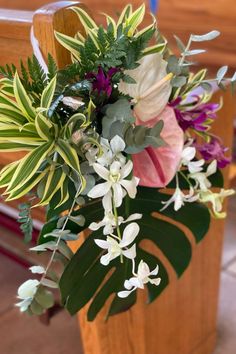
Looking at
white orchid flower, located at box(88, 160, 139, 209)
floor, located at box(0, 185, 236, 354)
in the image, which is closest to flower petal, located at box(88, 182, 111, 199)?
white orchid flower, located at box(88, 160, 139, 209)

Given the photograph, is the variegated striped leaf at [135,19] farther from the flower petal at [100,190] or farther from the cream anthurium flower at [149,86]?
the flower petal at [100,190]

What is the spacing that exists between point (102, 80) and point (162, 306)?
0.81 meters

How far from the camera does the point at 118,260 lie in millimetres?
998

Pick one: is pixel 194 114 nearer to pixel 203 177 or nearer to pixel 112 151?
pixel 203 177

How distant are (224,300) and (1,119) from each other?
1.43m

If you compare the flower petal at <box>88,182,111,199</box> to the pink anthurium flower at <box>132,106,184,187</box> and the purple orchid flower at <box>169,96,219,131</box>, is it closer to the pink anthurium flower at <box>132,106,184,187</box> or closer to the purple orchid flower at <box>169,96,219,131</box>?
the pink anthurium flower at <box>132,106,184,187</box>

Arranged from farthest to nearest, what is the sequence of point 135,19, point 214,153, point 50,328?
point 50,328 < point 214,153 < point 135,19

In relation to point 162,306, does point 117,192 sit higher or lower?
higher

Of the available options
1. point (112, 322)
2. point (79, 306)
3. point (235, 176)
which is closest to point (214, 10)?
point (235, 176)

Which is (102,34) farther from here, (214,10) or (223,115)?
(214,10)

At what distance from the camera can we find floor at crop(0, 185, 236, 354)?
179cm

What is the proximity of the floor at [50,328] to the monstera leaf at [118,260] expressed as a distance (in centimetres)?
78

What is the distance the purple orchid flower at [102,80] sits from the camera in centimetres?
83

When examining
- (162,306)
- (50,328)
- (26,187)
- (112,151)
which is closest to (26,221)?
(26,187)
